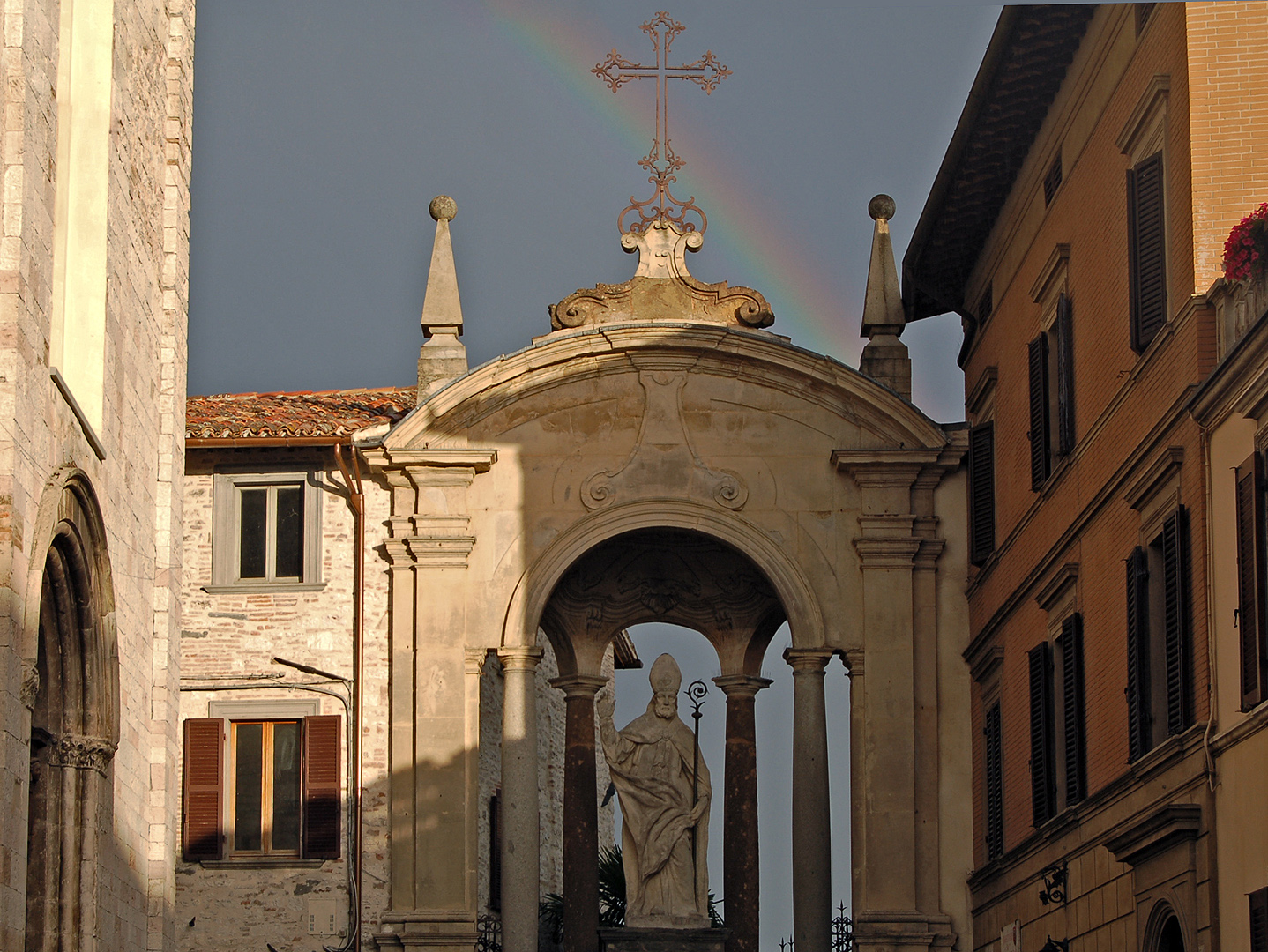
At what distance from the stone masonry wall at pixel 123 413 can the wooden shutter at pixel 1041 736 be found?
7262mm

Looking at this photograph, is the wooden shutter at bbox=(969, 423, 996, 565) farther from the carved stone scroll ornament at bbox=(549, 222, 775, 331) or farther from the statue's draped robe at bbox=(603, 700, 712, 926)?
the statue's draped robe at bbox=(603, 700, 712, 926)

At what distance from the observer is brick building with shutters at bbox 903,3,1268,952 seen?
14.1m

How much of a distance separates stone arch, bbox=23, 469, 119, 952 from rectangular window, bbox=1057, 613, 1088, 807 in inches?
296

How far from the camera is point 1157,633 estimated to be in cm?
1598

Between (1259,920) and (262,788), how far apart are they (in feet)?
39.8

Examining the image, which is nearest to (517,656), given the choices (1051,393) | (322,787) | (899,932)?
(322,787)

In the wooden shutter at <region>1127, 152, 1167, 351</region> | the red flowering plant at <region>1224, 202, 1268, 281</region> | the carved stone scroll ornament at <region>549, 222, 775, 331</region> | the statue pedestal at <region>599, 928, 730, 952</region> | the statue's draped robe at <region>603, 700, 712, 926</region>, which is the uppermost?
the carved stone scroll ornament at <region>549, 222, 775, 331</region>

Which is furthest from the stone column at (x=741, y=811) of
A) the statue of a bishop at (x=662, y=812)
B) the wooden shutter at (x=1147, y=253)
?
the wooden shutter at (x=1147, y=253)

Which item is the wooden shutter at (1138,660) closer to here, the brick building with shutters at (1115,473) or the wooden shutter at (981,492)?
the brick building with shutters at (1115,473)

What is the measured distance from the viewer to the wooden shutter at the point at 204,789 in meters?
22.5

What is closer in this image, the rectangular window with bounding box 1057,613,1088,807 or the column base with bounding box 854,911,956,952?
the rectangular window with bounding box 1057,613,1088,807

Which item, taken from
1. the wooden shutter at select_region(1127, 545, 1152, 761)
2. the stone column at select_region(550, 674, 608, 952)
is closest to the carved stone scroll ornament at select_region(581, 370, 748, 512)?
the stone column at select_region(550, 674, 608, 952)

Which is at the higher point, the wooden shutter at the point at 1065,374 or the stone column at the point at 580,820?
the wooden shutter at the point at 1065,374

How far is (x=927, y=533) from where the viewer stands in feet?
75.4
